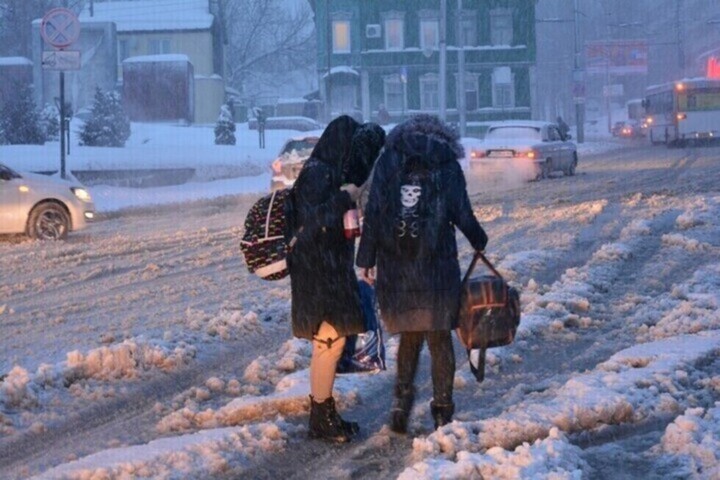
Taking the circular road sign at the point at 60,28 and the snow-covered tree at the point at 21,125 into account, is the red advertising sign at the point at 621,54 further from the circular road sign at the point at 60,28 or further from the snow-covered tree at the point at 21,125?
the circular road sign at the point at 60,28

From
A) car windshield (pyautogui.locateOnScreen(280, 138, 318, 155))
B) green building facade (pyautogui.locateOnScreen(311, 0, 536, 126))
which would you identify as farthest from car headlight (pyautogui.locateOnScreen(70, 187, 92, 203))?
green building facade (pyautogui.locateOnScreen(311, 0, 536, 126))

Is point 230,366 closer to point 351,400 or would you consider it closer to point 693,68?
point 351,400

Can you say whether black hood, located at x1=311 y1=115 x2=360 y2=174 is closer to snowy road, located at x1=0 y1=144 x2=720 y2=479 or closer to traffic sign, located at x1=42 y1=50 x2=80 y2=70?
snowy road, located at x1=0 y1=144 x2=720 y2=479

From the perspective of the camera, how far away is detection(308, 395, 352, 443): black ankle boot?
6316 millimetres

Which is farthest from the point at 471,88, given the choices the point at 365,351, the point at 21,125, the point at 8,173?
the point at 365,351

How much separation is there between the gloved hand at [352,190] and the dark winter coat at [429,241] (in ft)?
0.25

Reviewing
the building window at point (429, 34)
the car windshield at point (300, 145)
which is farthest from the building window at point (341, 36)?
the car windshield at point (300, 145)

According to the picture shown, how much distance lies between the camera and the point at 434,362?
20.9ft

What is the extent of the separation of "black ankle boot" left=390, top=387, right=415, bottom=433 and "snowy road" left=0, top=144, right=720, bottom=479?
0.09 metres

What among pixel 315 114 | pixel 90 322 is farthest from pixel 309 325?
pixel 315 114

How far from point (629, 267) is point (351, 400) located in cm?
574

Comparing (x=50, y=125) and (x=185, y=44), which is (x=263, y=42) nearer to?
(x=185, y=44)

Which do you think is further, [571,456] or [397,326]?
[397,326]

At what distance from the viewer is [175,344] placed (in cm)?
871
